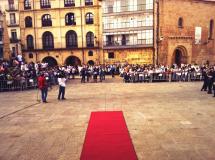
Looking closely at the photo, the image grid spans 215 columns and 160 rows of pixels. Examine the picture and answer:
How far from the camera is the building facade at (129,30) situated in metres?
28.7

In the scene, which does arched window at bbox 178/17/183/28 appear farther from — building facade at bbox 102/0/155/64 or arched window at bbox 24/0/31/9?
arched window at bbox 24/0/31/9

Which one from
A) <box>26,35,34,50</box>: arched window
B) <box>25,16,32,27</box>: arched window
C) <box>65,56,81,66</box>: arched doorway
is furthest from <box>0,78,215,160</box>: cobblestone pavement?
<box>25,16,32,27</box>: arched window

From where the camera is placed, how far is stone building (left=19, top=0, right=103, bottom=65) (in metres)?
32.8

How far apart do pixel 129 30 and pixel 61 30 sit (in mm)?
11163

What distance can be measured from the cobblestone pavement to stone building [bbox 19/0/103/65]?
20.6 meters

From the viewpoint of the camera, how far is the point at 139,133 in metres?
7.31

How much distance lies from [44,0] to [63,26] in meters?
5.13

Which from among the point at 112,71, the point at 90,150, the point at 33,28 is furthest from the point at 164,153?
the point at 33,28

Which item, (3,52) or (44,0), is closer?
(44,0)

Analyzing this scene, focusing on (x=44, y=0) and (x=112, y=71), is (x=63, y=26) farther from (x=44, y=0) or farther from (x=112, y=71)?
(x=112, y=71)

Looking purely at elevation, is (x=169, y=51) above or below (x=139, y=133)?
above

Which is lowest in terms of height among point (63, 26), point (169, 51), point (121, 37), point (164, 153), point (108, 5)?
point (164, 153)

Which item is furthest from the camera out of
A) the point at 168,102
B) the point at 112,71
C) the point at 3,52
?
the point at 3,52

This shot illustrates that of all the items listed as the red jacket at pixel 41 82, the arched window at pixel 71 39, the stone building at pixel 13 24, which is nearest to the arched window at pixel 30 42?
the stone building at pixel 13 24
